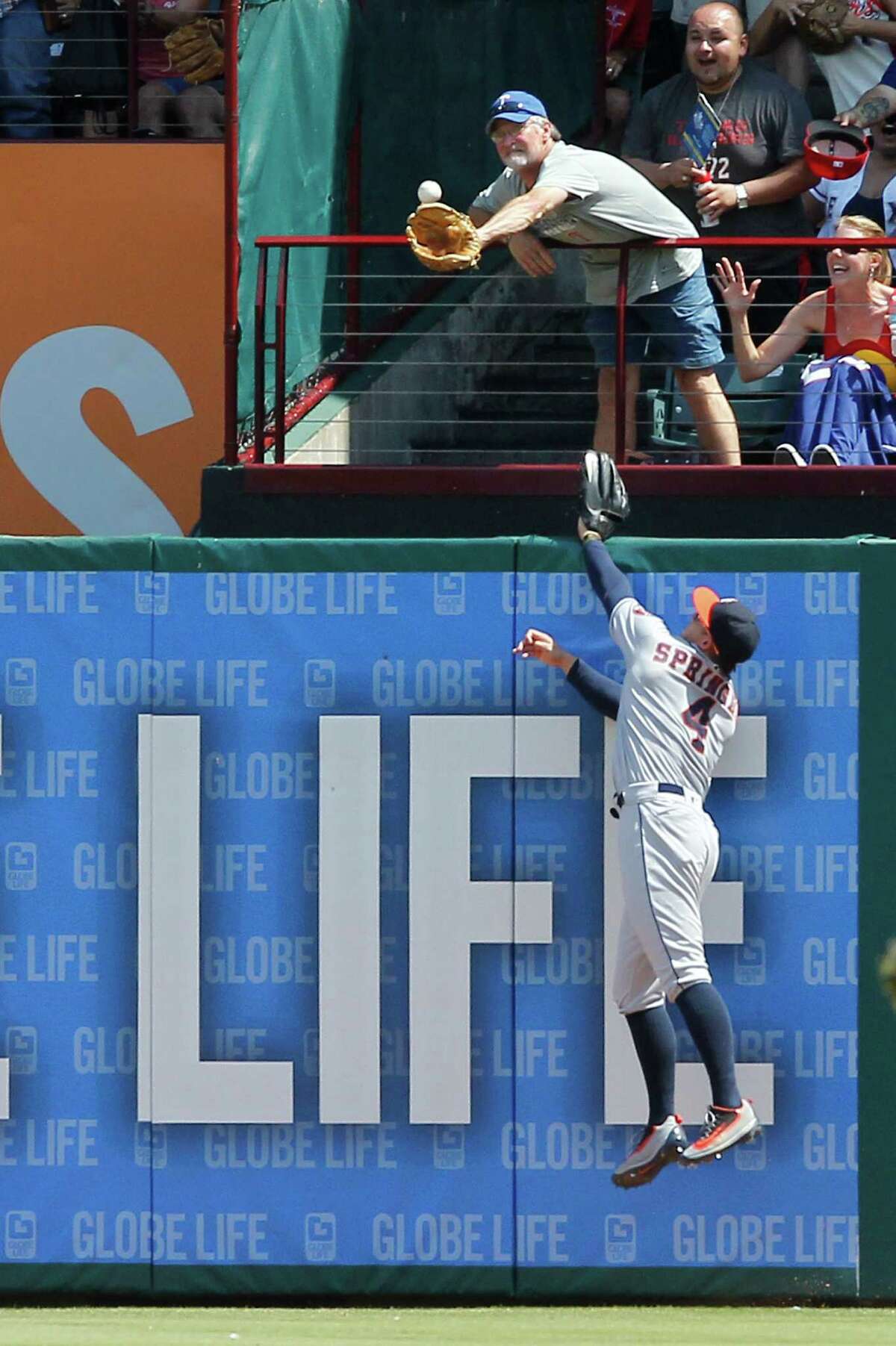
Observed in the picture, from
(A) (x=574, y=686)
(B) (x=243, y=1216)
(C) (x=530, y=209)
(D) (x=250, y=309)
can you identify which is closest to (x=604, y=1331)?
(B) (x=243, y=1216)

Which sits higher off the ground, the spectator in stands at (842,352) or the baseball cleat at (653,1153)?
the spectator in stands at (842,352)

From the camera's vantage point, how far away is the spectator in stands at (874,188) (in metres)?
9.87

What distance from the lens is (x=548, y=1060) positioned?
7.11 m

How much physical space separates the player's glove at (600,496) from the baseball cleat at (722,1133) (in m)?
1.85

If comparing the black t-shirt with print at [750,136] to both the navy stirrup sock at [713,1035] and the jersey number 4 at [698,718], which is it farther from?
the navy stirrup sock at [713,1035]

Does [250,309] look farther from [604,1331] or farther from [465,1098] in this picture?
[604,1331]

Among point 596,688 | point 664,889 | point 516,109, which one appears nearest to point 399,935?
point 664,889

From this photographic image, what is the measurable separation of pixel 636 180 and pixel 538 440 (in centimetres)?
219

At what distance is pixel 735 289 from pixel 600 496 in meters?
2.10

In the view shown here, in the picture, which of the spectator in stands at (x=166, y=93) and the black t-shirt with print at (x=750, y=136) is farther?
the spectator in stands at (x=166, y=93)

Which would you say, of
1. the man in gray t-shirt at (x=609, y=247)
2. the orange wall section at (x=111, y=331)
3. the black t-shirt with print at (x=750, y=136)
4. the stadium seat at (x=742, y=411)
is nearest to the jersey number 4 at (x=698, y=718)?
the man in gray t-shirt at (x=609, y=247)

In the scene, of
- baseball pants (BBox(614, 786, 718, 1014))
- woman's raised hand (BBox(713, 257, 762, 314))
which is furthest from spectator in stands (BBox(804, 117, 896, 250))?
baseball pants (BBox(614, 786, 718, 1014))

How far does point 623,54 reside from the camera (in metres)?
11.4

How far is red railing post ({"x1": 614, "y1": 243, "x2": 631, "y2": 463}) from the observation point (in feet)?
28.5
